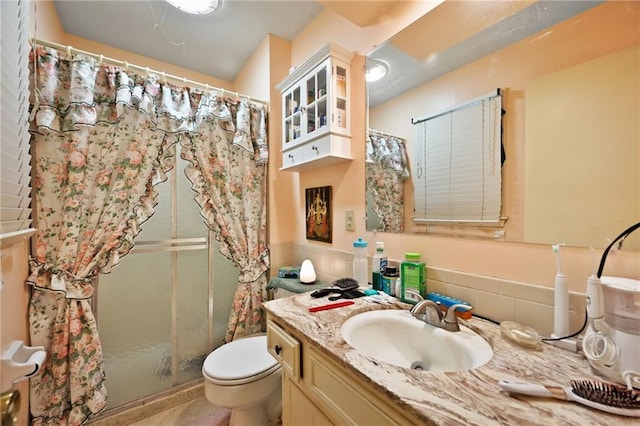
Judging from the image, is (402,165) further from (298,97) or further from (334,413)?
(334,413)

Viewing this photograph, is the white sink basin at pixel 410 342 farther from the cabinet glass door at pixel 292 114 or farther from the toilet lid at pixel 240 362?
the cabinet glass door at pixel 292 114

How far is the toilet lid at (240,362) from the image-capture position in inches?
49.9

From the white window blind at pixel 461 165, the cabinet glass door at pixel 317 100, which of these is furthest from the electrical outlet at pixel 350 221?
the cabinet glass door at pixel 317 100

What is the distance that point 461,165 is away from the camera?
3.14ft

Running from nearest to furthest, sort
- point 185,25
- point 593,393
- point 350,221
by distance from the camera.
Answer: point 593,393
point 350,221
point 185,25

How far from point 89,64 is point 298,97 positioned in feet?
3.70

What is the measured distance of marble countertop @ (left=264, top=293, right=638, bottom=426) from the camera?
45 centimetres

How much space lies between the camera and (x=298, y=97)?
1605mm

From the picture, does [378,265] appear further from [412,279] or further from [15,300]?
[15,300]

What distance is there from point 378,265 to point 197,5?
6.07ft

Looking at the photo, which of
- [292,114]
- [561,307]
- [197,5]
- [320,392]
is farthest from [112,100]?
[561,307]

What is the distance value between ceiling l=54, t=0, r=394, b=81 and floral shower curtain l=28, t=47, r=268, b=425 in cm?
53

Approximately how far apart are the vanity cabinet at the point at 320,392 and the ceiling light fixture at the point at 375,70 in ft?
4.05

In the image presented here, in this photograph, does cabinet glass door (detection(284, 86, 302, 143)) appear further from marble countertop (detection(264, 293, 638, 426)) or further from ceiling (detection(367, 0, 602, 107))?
marble countertop (detection(264, 293, 638, 426))
